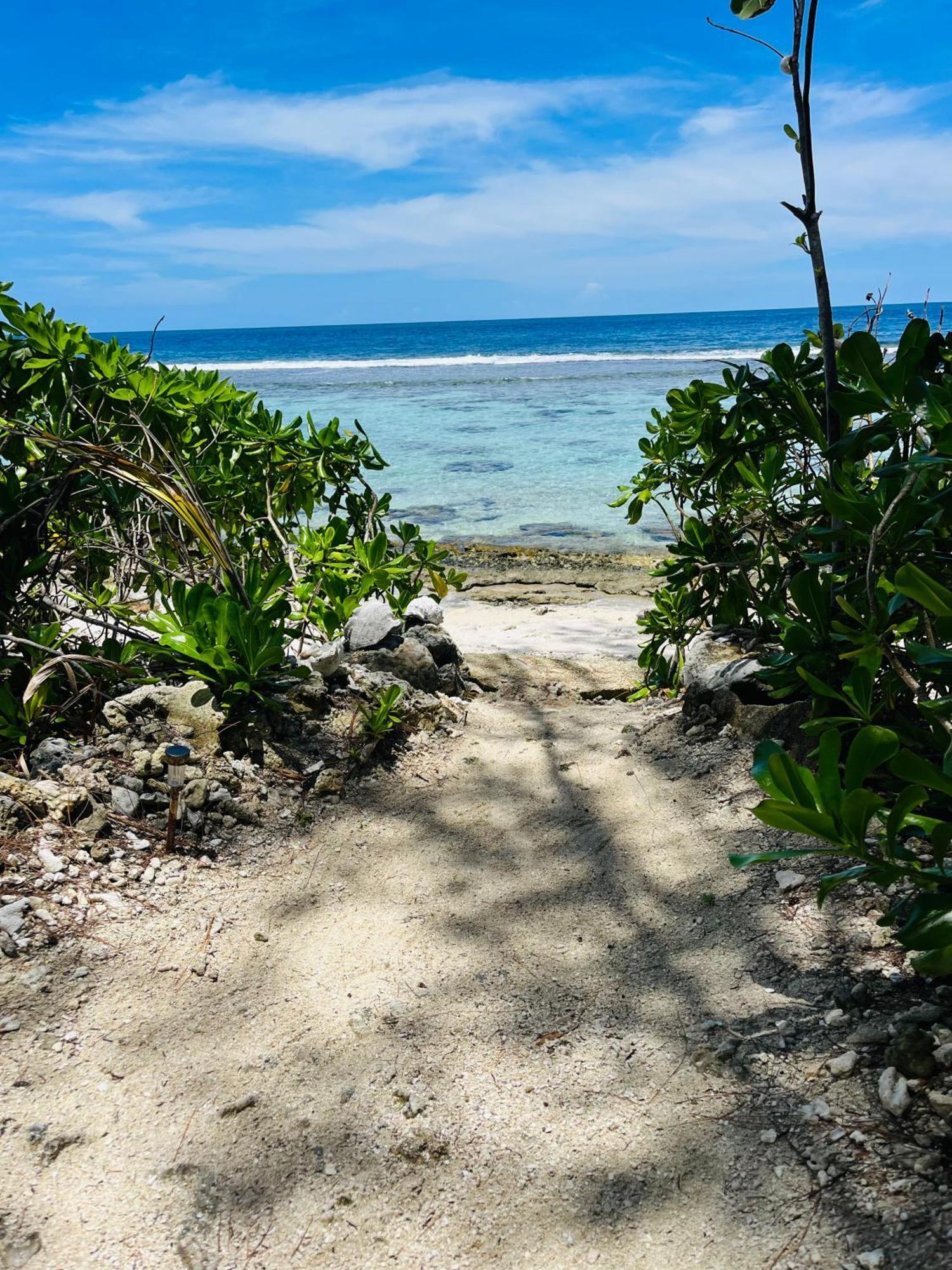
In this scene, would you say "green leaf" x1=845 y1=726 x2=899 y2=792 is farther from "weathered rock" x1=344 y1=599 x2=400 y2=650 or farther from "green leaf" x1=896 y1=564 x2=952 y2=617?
"weathered rock" x1=344 y1=599 x2=400 y2=650

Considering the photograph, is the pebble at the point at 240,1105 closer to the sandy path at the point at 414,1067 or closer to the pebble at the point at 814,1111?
the sandy path at the point at 414,1067

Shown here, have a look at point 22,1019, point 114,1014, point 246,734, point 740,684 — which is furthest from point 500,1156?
point 740,684

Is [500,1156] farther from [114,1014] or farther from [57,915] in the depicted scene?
[57,915]

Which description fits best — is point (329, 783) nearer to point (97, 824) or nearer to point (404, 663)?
point (97, 824)

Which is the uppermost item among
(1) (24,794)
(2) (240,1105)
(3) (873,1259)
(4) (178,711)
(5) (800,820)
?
(5) (800,820)

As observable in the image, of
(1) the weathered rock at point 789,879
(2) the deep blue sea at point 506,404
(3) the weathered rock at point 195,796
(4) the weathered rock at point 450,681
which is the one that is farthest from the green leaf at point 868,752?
(2) the deep blue sea at point 506,404

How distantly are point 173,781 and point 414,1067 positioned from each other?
110 centimetres

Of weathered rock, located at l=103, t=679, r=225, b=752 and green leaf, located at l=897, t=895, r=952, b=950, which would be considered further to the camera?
weathered rock, located at l=103, t=679, r=225, b=752

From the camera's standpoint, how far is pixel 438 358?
44562 millimetres

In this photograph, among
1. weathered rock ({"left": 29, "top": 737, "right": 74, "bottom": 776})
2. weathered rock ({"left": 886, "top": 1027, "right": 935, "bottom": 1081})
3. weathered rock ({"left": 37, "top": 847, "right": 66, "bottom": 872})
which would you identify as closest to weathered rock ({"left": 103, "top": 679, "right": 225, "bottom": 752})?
weathered rock ({"left": 29, "top": 737, "right": 74, "bottom": 776})

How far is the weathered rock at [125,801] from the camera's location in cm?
252

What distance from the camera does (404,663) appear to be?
369 cm


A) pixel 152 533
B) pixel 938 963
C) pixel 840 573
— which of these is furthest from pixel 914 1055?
pixel 152 533

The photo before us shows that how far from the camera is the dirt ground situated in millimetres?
1425
